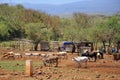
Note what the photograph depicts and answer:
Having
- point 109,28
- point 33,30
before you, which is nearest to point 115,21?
point 109,28

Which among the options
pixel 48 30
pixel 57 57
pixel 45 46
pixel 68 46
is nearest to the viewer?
pixel 57 57

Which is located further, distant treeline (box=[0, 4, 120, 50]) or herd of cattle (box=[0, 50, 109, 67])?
distant treeline (box=[0, 4, 120, 50])

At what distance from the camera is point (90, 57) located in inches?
1407

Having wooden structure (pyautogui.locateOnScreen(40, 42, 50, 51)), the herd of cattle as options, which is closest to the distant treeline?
wooden structure (pyautogui.locateOnScreen(40, 42, 50, 51))

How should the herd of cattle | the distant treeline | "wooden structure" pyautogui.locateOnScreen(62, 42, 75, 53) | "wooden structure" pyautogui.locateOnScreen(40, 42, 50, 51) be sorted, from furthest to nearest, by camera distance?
"wooden structure" pyautogui.locateOnScreen(40, 42, 50, 51)
the distant treeline
"wooden structure" pyautogui.locateOnScreen(62, 42, 75, 53)
the herd of cattle

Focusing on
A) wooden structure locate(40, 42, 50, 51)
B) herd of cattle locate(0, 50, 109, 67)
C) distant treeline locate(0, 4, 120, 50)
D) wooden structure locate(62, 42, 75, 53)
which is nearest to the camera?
herd of cattle locate(0, 50, 109, 67)

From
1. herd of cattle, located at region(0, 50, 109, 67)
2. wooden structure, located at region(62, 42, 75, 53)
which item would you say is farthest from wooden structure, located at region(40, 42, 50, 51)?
herd of cattle, located at region(0, 50, 109, 67)

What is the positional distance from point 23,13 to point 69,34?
3313cm

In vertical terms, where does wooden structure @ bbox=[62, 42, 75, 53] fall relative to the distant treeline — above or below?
below

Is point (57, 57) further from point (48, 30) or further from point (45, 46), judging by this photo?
point (48, 30)

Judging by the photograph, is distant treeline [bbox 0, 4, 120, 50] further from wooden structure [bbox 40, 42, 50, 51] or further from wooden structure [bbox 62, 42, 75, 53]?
wooden structure [bbox 62, 42, 75, 53]

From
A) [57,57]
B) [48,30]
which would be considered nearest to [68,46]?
[48,30]

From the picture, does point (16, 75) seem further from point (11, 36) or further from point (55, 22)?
point (55, 22)

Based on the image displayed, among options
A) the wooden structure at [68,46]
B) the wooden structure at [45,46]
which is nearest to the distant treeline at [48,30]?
the wooden structure at [45,46]
